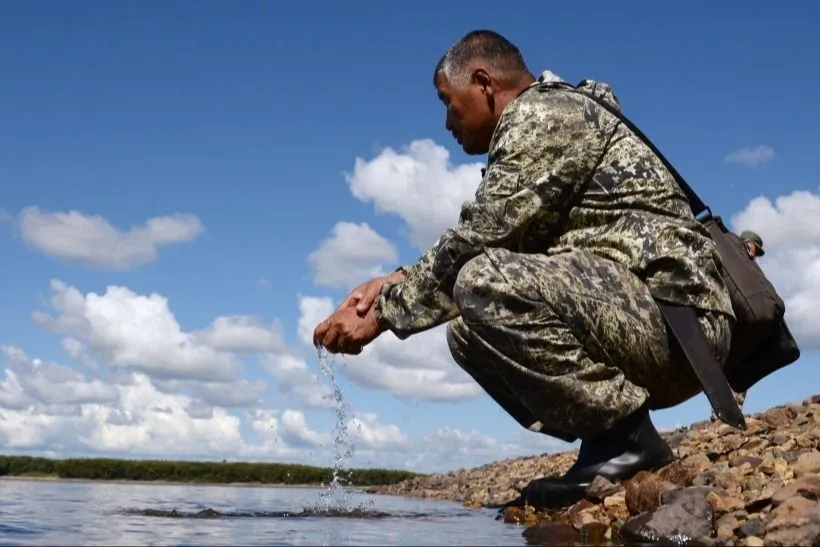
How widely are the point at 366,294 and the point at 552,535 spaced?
4.61 ft

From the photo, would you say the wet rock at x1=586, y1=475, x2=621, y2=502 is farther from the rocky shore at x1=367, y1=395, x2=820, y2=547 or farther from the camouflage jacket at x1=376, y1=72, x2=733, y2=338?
the camouflage jacket at x1=376, y1=72, x2=733, y2=338

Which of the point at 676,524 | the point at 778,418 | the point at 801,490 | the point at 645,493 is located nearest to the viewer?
the point at 676,524

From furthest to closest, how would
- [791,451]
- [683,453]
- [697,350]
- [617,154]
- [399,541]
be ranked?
[683,453]
[791,451]
[617,154]
[697,350]
[399,541]

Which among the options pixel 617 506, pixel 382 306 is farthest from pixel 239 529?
pixel 617 506

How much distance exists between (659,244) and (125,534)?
2422 millimetres

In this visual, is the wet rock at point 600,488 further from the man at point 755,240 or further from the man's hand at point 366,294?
the man at point 755,240

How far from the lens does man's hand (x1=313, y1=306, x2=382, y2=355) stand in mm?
4172

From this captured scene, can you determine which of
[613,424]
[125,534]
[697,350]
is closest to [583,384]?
[613,424]

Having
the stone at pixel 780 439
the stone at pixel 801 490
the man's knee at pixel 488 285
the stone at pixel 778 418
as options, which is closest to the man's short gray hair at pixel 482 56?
the man's knee at pixel 488 285

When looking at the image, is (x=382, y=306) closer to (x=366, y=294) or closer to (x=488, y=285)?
(x=366, y=294)

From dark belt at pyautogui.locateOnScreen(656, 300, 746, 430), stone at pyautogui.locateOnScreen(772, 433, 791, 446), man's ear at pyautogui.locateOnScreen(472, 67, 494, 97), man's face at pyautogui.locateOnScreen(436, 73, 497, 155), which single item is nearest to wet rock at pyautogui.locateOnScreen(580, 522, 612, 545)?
dark belt at pyautogui.locateOnScreen(656, 300, 746, 430)

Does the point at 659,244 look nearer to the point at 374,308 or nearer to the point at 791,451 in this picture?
the point at 374,308

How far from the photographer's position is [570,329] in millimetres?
4012

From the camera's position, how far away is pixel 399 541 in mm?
3240
